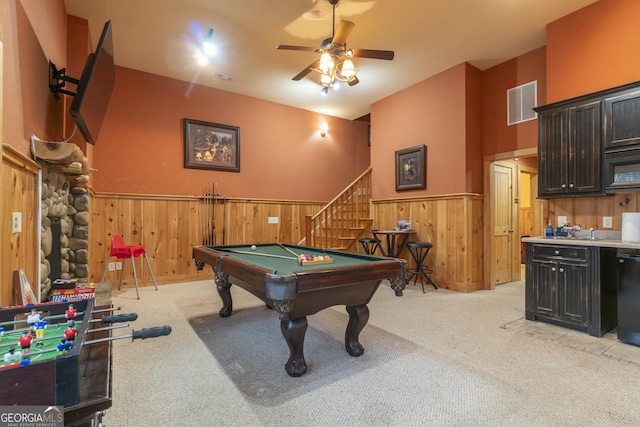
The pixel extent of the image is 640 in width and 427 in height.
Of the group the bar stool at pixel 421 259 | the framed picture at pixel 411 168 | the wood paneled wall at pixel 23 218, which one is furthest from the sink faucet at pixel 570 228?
the wood paneled wall at pixel 23 218

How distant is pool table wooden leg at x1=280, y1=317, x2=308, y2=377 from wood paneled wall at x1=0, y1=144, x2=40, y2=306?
1523 mm

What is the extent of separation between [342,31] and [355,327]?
9.22 feet

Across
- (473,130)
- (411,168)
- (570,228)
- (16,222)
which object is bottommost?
(570,228)

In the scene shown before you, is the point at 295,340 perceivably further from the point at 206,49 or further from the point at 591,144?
the point at 206,49

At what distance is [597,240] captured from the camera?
3.08 meters

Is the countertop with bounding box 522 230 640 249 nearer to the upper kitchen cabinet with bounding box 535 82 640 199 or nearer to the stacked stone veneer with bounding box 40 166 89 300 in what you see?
the upper kitchen cabinet with bounding box 535 82 640 199

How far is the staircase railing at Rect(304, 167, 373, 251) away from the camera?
604 cm

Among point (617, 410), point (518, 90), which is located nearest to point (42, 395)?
point (617, 410)

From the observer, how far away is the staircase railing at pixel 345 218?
19.8 ft

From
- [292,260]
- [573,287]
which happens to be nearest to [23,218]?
[292,260]

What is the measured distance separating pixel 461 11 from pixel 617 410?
12.9 feet

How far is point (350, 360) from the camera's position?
7.77 ft

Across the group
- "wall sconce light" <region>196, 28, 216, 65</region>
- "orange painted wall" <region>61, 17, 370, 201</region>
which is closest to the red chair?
"orange painted wall" <region>61, 17, 370, 201</region>

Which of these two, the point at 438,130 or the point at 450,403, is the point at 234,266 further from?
the point at 438,130
